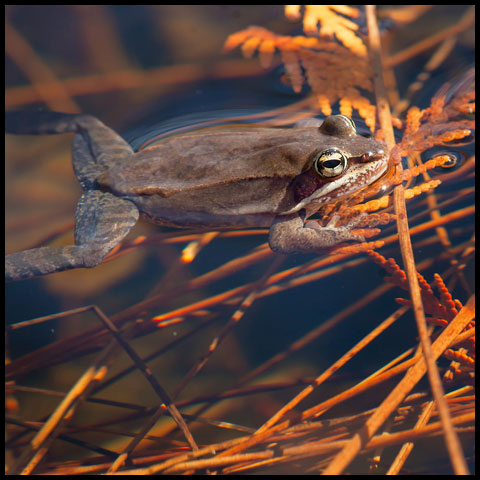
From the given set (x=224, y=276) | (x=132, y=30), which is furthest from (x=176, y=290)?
(x=132, y=30)

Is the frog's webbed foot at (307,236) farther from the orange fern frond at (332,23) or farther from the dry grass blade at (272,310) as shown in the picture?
the orange fern frond at (332,23)

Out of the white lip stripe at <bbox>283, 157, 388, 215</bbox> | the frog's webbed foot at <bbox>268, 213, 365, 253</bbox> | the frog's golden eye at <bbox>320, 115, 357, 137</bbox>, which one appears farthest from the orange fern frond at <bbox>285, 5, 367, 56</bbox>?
the frog's webbed foot at <bbox>268, 213, 365, 253</bbox>

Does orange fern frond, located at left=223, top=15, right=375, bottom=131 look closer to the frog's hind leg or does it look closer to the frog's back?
the frog's back

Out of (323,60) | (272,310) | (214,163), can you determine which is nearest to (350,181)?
(214,163)

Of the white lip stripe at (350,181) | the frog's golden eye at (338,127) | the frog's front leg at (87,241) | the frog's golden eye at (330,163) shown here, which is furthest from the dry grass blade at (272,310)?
the frog's golden eye at (338,127)

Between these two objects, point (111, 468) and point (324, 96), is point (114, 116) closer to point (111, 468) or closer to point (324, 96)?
point (324, 96)

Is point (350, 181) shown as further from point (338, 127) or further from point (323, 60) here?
point (323, 60)

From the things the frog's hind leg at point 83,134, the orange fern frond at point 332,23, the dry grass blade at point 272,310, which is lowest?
the dry grass blade at point 272,310
